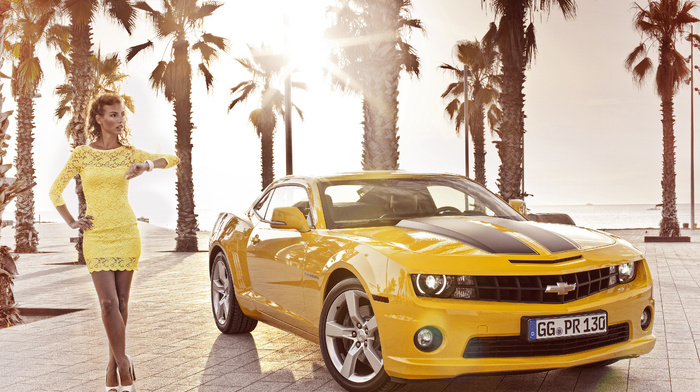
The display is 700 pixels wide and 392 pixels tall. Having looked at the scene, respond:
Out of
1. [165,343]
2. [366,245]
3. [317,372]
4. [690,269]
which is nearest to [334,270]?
[366,245]

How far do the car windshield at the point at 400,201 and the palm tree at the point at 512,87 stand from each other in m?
12.2

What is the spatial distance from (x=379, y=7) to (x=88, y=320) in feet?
24.9

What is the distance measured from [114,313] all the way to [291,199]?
7.54 ft

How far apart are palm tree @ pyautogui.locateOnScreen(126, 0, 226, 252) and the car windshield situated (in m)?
20.0

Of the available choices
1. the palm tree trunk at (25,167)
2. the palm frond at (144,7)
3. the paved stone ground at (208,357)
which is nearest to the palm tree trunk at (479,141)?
the palm frond at (144,7)

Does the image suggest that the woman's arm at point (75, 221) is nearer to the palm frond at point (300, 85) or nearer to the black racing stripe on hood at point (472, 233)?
the black racing stripe on hood at point (472, 233)

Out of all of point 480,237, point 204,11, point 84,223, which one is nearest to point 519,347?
point 480,237

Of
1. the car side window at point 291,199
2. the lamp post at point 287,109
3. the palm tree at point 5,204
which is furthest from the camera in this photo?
the lamp post at point 287,109

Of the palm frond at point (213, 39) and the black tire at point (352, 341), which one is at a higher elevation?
the palm frond at point (213, 39)

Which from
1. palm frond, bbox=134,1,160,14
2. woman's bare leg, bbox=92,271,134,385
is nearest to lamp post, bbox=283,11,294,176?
palm frond, bbox=134,1,160,14

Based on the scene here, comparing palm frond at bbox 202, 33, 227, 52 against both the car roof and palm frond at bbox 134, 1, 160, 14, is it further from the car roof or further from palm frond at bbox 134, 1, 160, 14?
the car roof

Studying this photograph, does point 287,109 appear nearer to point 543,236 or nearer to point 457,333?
point 543,236

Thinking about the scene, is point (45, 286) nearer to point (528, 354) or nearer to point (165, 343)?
point (165, 343)

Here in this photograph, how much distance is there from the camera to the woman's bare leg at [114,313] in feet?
15.9
